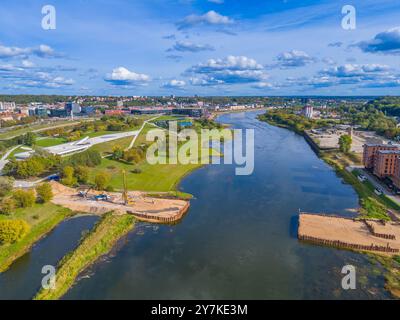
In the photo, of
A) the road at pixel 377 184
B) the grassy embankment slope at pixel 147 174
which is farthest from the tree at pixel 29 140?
the road at pixel 377 184

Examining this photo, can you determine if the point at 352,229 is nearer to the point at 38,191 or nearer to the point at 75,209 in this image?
the point at 75,209

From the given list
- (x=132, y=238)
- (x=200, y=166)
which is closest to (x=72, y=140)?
(x=200, y=166)

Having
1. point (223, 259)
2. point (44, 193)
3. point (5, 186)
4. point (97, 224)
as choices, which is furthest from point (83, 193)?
point (223, 259)

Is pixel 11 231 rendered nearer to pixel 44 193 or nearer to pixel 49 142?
pixel 44 193

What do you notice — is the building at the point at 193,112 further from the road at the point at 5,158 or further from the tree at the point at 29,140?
the road at the point at 5,158

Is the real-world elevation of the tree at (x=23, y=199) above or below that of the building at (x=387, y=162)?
below

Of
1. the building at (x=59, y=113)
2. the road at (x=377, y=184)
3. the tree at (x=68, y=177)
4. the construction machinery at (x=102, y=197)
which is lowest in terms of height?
the construction machinery at (x=102, y=197)
